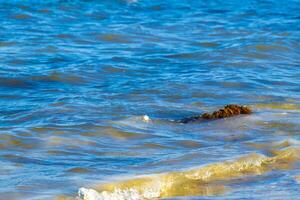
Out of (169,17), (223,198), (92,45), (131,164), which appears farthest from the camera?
(169,17)

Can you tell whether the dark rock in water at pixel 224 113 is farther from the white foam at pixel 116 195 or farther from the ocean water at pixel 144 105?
the white foam at pixel 116 195

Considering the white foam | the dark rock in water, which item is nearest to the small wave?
the white foam

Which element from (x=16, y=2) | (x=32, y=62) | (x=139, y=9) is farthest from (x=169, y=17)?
(x=32, y=62)

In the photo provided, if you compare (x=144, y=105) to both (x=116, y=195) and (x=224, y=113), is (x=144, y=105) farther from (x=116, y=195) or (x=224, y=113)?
(x=116, y=195)

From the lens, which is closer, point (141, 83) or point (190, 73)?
point (141, 83)

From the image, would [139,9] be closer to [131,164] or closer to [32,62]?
[32,62]

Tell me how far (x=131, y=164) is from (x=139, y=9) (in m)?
11.3

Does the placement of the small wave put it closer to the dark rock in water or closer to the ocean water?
the ocean water


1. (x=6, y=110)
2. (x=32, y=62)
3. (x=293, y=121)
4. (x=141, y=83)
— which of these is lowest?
(x=293, y=121)

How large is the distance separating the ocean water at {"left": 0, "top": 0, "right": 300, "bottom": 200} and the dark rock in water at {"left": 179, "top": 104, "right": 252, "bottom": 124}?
0.10 m

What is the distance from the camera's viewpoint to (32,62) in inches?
420

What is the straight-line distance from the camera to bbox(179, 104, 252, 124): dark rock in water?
733 centimetres

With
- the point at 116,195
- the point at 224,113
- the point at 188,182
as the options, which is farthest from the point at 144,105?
the point at 116,195

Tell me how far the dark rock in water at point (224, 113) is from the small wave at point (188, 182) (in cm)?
135
